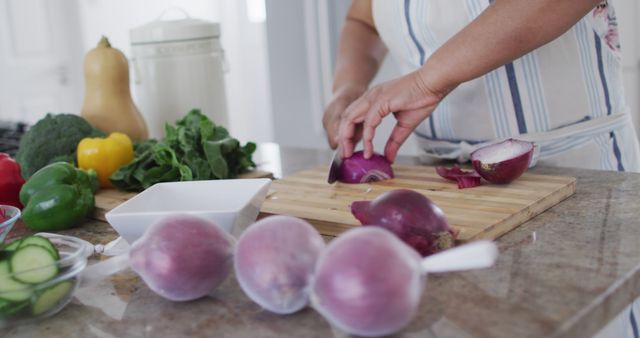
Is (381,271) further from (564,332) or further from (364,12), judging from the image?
(364,12)

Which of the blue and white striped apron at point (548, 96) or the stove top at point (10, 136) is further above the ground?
the blue and white striped apron at point (548, 96)

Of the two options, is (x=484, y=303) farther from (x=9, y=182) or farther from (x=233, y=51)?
(x=233, y=51)

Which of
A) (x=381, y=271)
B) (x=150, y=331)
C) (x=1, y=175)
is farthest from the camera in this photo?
(x=1, y=175)

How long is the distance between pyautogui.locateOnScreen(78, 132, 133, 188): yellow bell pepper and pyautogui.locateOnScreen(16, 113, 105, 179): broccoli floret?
6 centimetres

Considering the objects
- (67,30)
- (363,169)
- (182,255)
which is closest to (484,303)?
(182,255)

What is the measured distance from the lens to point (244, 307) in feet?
2.34

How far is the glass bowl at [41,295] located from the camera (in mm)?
655

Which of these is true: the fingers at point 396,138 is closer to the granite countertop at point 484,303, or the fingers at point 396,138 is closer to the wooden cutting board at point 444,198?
the wooden cutting board at point 444,198

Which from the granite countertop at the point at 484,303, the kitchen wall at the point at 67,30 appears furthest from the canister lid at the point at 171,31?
the kitchen wall at the point at 67,30

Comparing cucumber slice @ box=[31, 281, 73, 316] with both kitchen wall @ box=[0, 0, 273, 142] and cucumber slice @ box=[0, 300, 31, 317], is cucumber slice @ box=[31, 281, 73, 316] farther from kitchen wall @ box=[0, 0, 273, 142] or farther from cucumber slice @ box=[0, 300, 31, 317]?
kitchen wall @ box=[0, 0, 273, 142]

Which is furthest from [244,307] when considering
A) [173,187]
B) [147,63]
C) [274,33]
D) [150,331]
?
A: [274,33]

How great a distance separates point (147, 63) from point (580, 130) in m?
0.98

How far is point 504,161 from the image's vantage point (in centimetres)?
109

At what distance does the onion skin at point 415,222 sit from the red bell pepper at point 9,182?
74 cm
